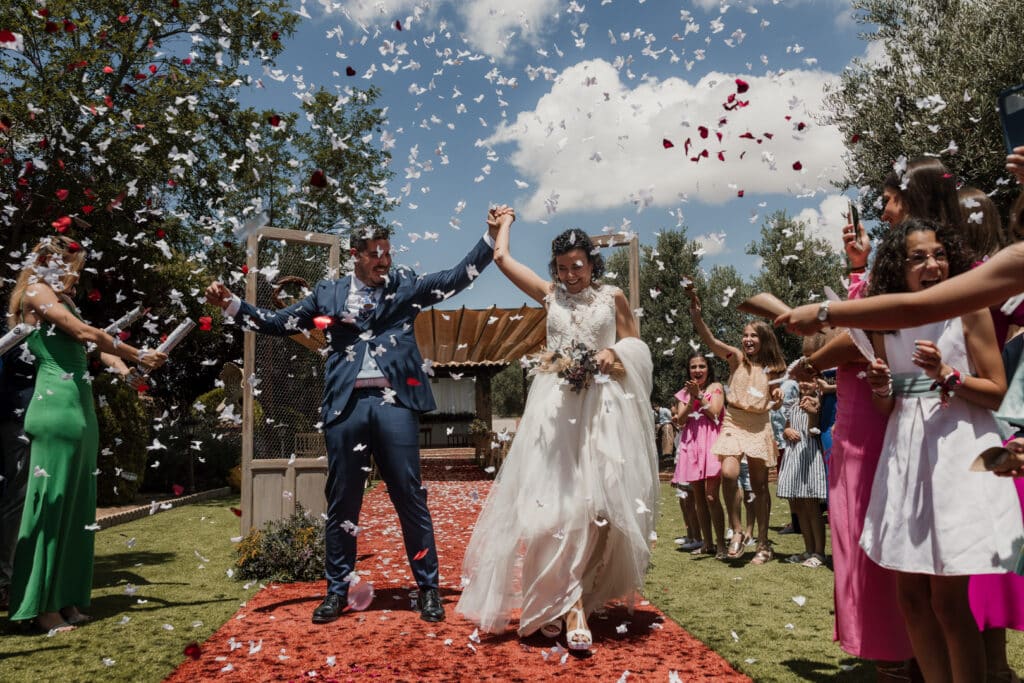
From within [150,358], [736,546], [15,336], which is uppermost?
[15,336]

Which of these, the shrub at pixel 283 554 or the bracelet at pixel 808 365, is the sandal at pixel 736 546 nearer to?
the shrub at pixel 283 554

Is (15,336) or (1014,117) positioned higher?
(1014,117)

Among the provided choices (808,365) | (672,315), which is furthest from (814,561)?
(672,315)

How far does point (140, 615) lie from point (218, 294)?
94.8 inches

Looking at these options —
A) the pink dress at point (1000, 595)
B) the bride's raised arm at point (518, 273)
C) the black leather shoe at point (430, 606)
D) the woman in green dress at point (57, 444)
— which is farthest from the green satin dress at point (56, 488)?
the pink dress at point (1000, 595)

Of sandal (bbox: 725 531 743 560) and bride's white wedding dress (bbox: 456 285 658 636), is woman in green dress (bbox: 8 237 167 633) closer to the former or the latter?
bride's white wedding dress (bbox: 456 285 658 636)

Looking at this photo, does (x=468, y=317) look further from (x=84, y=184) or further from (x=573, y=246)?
(x=573, y=246)

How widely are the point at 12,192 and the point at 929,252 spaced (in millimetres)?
13430

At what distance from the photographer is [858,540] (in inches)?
128

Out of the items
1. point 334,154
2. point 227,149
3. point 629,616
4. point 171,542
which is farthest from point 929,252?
point 334,154

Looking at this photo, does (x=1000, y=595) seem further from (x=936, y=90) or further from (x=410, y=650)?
(x=936, y=90)

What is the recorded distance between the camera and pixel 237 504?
13.7m

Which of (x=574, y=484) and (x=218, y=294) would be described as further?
(x=218, y=294)

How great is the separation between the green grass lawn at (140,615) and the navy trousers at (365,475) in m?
0.95
